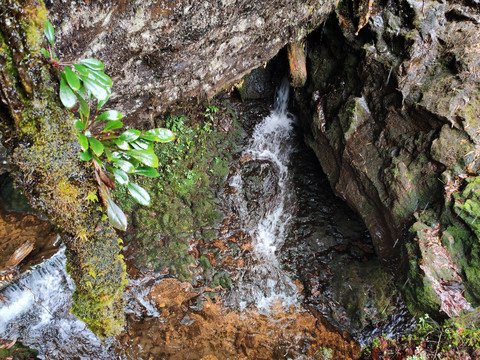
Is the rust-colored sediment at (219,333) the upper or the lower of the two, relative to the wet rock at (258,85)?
lower

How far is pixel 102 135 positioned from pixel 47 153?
1.30 ft

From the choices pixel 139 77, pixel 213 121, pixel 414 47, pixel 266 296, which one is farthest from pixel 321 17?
pixel 266 296

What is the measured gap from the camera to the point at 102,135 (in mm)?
2305

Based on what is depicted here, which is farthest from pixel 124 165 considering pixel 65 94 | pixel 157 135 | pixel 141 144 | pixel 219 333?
pixel 219 333

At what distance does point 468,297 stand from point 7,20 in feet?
16.4

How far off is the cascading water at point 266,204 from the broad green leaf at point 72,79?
390cm

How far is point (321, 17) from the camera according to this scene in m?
4.65

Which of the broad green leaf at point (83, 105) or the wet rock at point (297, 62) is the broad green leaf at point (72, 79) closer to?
the broad green leaf at point (83, 105)

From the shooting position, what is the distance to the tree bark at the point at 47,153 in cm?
181

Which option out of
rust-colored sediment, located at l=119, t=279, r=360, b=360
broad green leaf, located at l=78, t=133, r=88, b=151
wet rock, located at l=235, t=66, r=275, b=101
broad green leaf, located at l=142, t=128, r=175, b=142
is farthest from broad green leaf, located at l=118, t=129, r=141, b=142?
wet rock, located at l=235, t=66, r=275, b=101

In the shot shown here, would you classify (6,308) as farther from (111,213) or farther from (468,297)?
(468,297)

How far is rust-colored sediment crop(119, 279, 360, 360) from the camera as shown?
12.8ft

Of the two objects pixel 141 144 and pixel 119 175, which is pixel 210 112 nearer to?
pixel 141 144

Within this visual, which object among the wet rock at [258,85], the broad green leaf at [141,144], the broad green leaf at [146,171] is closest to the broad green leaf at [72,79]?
the broad green leaf at [141,144]
